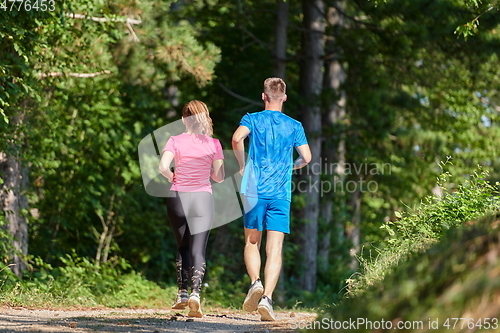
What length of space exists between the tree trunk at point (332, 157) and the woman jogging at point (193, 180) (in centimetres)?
974

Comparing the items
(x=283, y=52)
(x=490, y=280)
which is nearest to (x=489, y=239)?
(x=490, y=280)

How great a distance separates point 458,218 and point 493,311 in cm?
367

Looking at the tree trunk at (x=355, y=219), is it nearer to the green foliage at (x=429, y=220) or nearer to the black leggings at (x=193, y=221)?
the green foliage at (x=429, y=220)

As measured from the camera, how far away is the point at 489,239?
3.35 m

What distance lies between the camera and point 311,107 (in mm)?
15750

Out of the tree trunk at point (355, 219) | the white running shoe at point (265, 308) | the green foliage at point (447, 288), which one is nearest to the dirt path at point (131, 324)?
the white running shoe at point (265, 308)

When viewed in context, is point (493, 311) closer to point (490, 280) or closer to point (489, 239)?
point (490, 280)

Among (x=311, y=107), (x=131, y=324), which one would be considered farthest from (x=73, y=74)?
(x=311, y=107)

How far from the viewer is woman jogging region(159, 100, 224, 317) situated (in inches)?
263

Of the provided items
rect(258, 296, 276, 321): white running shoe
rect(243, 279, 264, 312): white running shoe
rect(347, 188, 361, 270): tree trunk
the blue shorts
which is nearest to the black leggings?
the blue shorts

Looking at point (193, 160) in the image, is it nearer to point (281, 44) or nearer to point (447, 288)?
point (447, 288)

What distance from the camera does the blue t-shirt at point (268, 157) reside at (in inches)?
248

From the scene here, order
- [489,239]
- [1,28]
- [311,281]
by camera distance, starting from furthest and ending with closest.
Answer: [311,281] < [1,28] < [489,239]

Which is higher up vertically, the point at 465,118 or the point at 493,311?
the point at 465,118
